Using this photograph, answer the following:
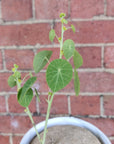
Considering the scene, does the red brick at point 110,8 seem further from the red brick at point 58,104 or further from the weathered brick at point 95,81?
the red brick at point 58,104

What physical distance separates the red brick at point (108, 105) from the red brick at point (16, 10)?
41cm

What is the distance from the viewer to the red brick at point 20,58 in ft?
2.17

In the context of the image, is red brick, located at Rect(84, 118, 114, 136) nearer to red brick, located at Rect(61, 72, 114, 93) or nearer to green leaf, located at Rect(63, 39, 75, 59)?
red brick, located at Rect(61, 72, 114, 93)

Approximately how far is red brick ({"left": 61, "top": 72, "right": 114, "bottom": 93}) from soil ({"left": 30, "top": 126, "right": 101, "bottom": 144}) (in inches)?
6.6

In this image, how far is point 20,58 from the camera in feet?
2.19

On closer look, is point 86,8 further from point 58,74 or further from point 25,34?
point 58,74

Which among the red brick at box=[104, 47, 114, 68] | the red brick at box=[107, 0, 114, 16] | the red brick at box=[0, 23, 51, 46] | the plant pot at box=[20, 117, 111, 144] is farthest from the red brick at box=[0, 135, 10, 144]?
the red brick at box=[107, 0, 114, 16]

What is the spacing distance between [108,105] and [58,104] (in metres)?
0.19

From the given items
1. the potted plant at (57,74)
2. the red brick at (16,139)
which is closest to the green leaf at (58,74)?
the potted plant at (57,74)

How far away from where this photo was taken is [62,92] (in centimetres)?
68

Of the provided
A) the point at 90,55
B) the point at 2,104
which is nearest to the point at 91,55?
the point at 90,55

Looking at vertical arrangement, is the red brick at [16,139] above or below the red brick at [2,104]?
below

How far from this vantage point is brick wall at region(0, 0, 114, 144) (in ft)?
2.00

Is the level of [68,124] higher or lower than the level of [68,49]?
lower
